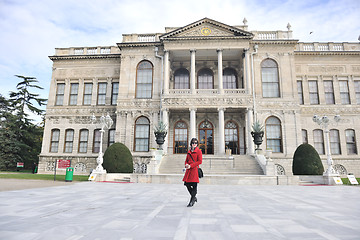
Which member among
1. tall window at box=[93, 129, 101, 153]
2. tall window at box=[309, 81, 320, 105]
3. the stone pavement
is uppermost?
tall window at box=[309, 81, 320, 105]

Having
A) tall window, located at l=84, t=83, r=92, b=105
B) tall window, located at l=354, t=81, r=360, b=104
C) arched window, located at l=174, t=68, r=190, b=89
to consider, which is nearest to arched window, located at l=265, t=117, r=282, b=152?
arched window, located at l=174, t=68, r=190, b=89

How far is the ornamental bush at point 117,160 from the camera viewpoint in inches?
670

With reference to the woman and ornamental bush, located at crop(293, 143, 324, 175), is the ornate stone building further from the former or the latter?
the woman

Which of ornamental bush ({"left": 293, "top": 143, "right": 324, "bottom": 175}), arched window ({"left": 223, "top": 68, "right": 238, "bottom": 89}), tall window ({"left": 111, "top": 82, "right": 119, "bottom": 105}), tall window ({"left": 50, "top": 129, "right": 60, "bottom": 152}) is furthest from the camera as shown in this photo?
tall window ({"left": 111, "top": 82, "right": 119, "bottom": 105})

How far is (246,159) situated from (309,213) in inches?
551

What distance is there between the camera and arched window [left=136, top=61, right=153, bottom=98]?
2473 centimetres

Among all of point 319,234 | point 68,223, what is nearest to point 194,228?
point 319,234

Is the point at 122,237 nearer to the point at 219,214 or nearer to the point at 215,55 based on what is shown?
the point at 219,214

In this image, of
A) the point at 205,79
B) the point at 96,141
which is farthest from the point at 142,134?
the point at 205,79

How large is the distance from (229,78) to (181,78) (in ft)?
17.2

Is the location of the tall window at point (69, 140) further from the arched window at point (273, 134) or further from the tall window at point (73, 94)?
the arched window at point (273, 134)

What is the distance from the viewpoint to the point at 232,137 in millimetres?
24359

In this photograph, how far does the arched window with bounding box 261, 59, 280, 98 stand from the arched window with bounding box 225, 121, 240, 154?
442 cm

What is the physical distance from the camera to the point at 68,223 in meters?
4.07
